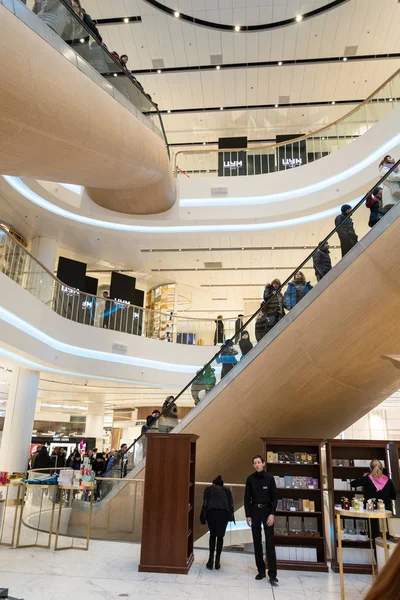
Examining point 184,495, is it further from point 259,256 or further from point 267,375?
point 259,256

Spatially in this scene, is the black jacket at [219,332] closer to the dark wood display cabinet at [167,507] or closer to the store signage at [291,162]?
the store signage at [291,162]

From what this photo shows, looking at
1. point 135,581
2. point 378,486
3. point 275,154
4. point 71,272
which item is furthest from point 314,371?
point 71,272

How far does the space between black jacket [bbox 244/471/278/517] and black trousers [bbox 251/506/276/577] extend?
0.08m

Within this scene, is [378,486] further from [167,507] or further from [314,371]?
[167,507]

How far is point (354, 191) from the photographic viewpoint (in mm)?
13234

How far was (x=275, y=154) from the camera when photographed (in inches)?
608

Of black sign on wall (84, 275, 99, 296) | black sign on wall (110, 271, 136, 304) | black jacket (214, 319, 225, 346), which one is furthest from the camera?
black sign on wall (110, 271, 136, 304)

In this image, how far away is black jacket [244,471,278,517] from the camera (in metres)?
6.80

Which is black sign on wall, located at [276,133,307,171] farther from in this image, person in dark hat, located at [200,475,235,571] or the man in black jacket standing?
person in dark hat, located at [200,475,235,571]

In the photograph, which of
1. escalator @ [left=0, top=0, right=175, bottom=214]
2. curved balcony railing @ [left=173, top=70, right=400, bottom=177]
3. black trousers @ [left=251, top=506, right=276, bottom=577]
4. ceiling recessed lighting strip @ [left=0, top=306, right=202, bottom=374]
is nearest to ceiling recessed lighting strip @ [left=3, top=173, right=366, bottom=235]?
curved balcony railing @ [left=173, top=70, right=400, bottom=177]

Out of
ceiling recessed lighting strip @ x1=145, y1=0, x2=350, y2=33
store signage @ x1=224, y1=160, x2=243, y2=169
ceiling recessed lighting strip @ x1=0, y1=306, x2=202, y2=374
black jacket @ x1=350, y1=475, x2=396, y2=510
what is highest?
ceiling recessed lighting strip @ x1=145, y1=0, x2=350, y2=33

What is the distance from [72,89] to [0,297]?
478 cm

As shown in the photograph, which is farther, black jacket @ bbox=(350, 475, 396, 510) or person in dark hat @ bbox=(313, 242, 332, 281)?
person in dark hat @ bbox=(313, 242, 332, 281)

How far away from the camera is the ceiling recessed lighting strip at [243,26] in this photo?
1342 centimetres
